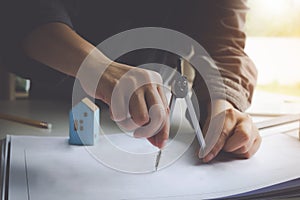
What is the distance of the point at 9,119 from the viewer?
591 mm

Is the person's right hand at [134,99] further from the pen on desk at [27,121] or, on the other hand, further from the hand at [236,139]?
the pen on desk at [27,121]

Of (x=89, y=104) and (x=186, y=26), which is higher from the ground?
(x=186, y=26)

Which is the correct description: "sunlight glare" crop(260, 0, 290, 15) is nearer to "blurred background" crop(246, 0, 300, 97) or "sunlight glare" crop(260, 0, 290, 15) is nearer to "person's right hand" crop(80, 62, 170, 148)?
"blurred background" crop(246, 0, 300, 97)

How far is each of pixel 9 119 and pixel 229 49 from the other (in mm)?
283

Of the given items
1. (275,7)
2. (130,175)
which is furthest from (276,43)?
(130,175)

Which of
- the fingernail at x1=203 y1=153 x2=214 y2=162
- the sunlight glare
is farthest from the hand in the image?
the sunlight glare

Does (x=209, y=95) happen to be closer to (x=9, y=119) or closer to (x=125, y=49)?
(x=125, y=49)

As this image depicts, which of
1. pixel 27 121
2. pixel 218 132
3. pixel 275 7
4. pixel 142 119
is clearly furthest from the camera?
pixel 275 7

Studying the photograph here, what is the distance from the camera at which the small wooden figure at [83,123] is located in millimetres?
499

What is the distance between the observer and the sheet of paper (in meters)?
0.36

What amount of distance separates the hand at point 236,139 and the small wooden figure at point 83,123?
0.13 meters

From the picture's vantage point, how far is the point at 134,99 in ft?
1.19

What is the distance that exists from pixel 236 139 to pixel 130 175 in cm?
12

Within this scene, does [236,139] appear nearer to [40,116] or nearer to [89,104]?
[89,104]
